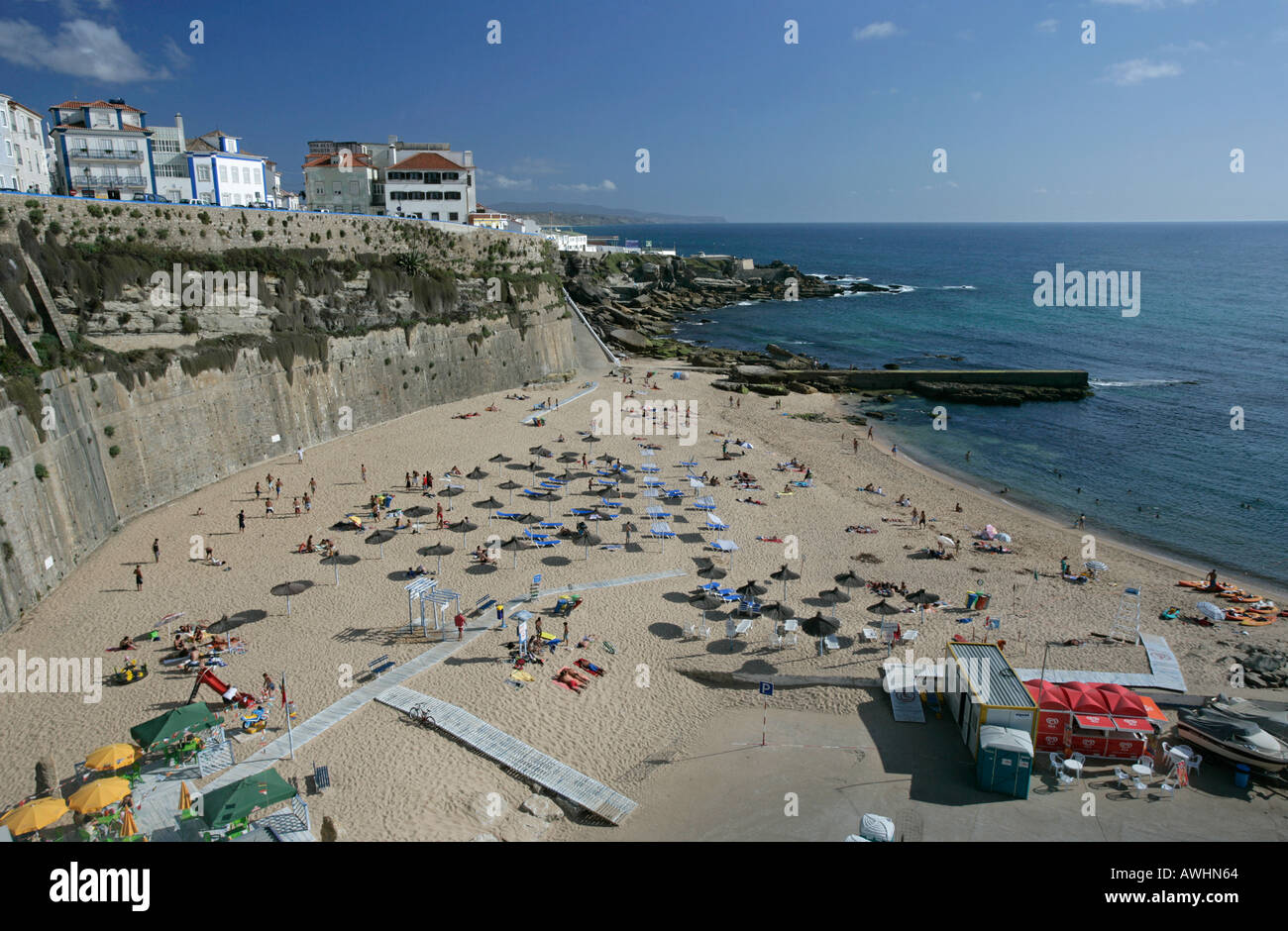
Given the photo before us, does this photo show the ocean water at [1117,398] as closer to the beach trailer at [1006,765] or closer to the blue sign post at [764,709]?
the beach trailer at [1006,765]

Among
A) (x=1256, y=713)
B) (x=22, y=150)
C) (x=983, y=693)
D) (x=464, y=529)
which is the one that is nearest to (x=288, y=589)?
(x=464, y=529)

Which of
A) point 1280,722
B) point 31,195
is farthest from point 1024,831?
point 31,195

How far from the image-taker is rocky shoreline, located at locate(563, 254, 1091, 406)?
177 ft

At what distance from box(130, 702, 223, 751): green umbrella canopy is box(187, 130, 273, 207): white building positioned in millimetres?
31412

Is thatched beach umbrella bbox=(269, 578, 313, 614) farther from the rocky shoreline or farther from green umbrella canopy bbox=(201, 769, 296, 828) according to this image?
the rocky shoreline

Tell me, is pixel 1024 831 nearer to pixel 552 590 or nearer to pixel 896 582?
pixel 896 582

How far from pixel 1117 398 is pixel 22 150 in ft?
198

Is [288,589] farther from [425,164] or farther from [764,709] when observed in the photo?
[425,164]

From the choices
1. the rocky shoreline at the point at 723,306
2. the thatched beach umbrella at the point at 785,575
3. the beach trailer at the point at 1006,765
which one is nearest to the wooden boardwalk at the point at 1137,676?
the beach trailer at the point at 1006,765

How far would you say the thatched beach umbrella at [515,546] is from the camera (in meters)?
24.7

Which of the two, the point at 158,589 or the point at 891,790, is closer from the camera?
the point at 891,790
